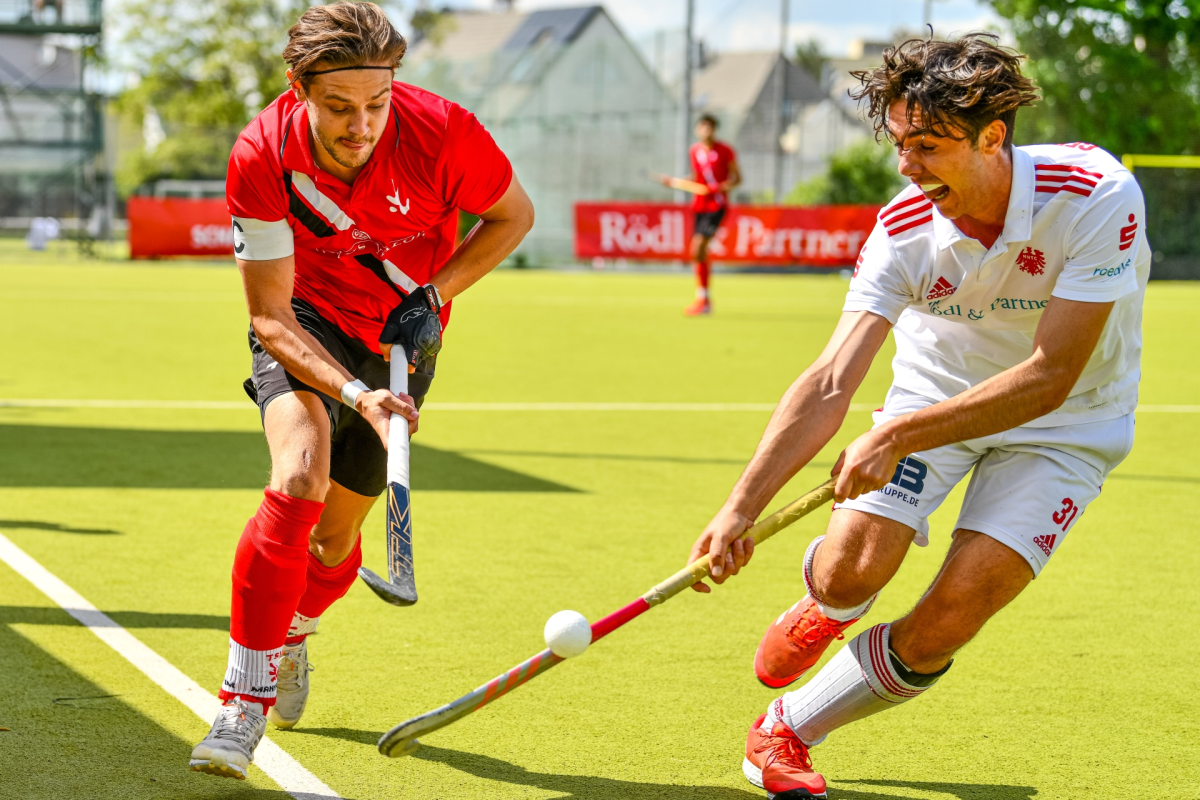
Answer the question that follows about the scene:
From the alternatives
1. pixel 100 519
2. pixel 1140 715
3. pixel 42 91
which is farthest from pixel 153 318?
pixel 42 91

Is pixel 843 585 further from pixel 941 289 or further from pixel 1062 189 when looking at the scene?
pixel 1062 189

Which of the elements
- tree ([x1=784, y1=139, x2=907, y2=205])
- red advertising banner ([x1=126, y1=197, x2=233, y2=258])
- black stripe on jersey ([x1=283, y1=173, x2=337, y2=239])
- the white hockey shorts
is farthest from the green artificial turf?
tree ([x1=784, y1=139, x2=907, y2=205])

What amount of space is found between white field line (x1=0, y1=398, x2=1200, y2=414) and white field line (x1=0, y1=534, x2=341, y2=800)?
3.60 metres

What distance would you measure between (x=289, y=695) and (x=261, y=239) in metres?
1.19

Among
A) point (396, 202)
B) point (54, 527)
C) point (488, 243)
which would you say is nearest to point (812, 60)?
point (54, 527)

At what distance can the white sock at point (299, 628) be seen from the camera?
3.68 metres

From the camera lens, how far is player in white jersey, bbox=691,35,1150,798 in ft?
9.88

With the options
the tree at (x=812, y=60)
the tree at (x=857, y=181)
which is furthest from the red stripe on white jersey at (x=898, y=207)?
the tree at (x=812, y=60)

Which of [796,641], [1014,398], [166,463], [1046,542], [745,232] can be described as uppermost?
[1014,398]

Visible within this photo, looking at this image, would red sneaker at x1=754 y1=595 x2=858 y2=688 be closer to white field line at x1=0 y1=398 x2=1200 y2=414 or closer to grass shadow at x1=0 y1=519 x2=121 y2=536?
grass shadow at x1=0 y1=519 x2=121 y2=536

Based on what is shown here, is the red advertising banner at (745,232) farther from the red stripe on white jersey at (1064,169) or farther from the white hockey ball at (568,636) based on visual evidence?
the white hockey ball at (568,636)

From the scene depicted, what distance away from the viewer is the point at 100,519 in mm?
5793

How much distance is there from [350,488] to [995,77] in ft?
6.28

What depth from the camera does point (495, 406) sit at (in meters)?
9.30
